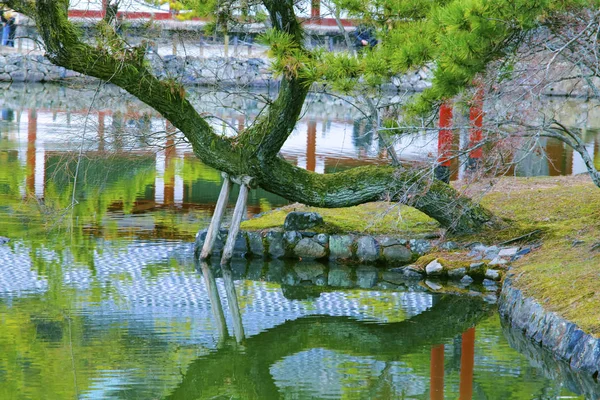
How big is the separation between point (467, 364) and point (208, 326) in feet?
7.49

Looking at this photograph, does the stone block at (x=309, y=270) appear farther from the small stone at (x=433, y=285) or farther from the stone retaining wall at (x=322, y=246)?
the small stone at (x=433, y=285)

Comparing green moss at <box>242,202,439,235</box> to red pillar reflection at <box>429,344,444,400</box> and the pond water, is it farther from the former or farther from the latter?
red pillar reflection at <box>429,344,444,400</box>

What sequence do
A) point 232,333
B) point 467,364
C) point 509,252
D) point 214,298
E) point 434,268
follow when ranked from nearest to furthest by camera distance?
point 467,364 < point 232,333 < point 214,298 < point 509,252 < point 434,268

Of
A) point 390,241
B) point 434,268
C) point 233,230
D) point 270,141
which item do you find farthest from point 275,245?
point 434,268

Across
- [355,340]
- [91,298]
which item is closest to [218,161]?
[91,298]

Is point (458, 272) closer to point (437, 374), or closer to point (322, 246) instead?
point (322, 246)

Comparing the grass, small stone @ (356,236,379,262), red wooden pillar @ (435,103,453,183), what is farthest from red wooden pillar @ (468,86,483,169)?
small stone @ (356,236,379,262)

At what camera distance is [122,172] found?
15.8 metres

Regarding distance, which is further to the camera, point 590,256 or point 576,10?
point 590,256

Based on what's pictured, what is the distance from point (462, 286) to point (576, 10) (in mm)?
3145

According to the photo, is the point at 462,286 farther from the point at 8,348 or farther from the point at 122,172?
the point at 122,172

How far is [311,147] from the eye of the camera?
19.9m

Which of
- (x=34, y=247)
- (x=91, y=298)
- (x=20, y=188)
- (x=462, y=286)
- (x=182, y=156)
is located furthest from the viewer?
(x=182, y=156)

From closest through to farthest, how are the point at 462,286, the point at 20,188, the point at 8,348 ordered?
A: the point at 8,348
the point at 462,286
the point at 20,188
